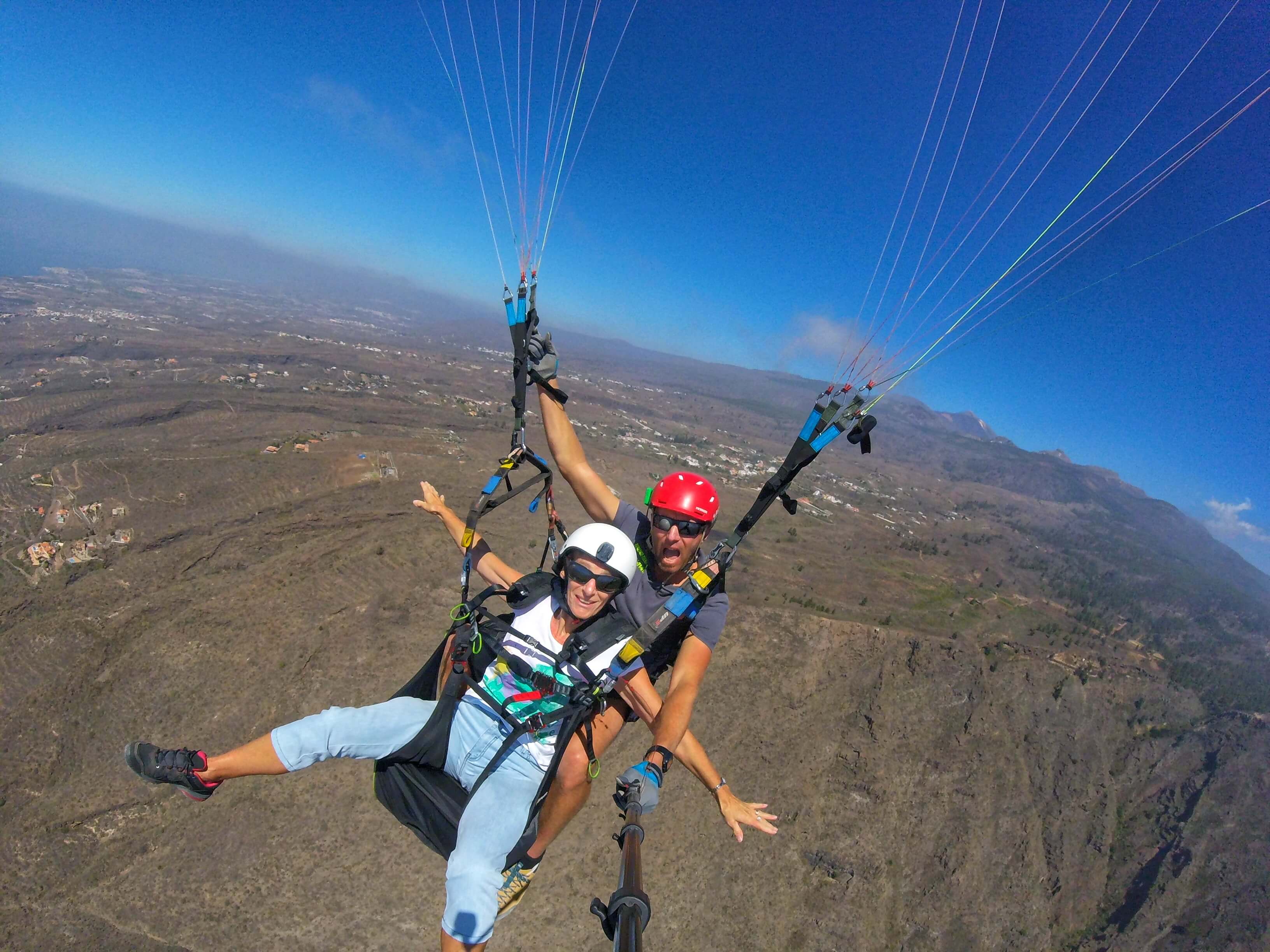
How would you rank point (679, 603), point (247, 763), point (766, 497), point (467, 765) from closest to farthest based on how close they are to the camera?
point (247, 763) < point (467, 765) < point (679, 603) < point (766, 497)

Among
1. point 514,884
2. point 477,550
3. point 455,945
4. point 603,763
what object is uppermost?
point 477,550

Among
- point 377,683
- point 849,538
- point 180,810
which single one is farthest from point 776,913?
point 849,538

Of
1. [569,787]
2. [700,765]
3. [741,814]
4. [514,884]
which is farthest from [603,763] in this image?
[741,814]

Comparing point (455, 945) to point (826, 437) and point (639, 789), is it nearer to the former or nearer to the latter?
point (639, 789)

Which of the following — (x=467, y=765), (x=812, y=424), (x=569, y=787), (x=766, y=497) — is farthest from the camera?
(x=766, y=497)

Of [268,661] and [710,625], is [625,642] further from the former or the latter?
[268,661]

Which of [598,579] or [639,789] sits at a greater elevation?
[598,579]

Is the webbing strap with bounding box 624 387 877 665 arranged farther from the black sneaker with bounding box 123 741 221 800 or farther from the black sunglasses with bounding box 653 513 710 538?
the black sneaker with bounding box 123 741 221 800
